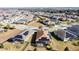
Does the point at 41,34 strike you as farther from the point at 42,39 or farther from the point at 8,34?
the point at 8,34

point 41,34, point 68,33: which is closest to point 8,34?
point 41,34

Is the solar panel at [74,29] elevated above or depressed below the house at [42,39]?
above

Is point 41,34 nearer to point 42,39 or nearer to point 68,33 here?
point 42,39

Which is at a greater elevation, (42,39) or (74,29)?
(74,29)

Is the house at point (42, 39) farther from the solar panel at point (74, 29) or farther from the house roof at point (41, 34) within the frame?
the solar panel at point (74, 29)

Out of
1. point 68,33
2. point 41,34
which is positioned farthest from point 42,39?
point 68,33

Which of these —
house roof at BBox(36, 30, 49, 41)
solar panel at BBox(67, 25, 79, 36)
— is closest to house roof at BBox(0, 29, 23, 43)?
house roof at BBox(36, 30, 49, 41)

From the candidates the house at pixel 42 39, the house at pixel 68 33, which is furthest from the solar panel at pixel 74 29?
the house at pixel 42 39
